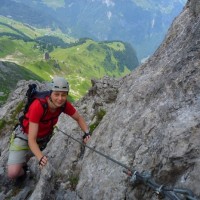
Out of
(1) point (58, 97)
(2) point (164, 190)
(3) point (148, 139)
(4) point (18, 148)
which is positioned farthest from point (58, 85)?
(2) point (164, 190)

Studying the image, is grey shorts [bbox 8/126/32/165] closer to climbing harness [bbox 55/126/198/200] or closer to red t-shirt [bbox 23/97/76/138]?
red t-shirt [bbox 23/97/76/138]

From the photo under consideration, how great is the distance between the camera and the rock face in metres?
12.4

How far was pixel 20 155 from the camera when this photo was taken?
17.8 metres

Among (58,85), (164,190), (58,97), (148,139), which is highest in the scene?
(58,85)

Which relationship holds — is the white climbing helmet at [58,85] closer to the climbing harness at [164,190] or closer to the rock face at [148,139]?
the rock face at [148,139]

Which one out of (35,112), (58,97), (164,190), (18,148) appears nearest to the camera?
(164,190)

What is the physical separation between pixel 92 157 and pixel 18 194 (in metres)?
4.94

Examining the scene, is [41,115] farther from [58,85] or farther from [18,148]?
[18,148]

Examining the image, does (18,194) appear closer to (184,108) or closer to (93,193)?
(93,193)

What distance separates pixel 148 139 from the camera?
1416 cm

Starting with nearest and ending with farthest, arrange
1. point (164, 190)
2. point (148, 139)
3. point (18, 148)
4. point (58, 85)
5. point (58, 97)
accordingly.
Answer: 1. point (164, 190)
2. point (148, 139)
3. point (58, 85)
4. point (58, 97)
5. point (18, 148)

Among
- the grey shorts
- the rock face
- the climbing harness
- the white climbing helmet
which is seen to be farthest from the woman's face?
the climbing harness

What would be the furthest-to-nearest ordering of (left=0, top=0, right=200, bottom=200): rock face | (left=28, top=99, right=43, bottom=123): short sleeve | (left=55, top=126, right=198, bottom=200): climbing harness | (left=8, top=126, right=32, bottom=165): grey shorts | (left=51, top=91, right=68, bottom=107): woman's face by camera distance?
1. (left=8, top=126, right=32, bottom=165): grey shorts
2. (left=51, top=91, right=68, bottom=107): woman's face
3. (left=28, top=99, right=43, bottom=123): short sleeve
4. (left=0, top=0, right=200, bottom=200): rock face
5. (left=55, top=126, right=198, bottom=200): climbing harness

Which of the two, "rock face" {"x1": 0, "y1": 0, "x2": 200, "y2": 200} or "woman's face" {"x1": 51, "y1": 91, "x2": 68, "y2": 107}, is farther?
"woman's face" {"x1": 51, "y1": 91, "x2": 68, "y2": 107}
